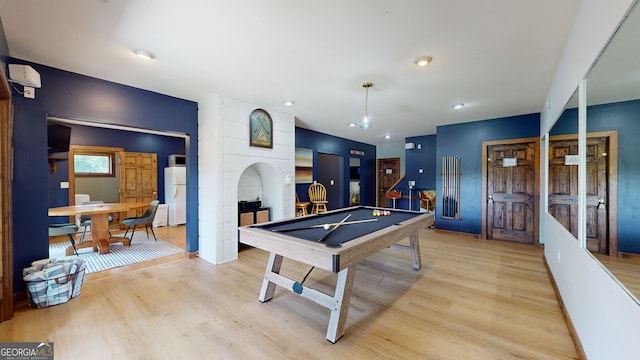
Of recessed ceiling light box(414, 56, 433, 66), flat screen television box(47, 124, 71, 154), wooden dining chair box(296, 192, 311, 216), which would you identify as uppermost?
recessed ceiling light box(414, 56, 433, 66)

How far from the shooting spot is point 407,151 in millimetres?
7383

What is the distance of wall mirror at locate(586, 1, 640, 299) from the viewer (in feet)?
3.56

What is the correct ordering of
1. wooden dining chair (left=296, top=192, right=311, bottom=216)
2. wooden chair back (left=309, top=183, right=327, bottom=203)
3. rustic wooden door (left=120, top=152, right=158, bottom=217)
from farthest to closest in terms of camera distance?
wooden chair back (left=309, top=183, right=327, bottom=203), rustic wooden door (left=120, top=152, right=158, bottom=217), wooden dining chair (left=296, top=192, right=311, bottom=216)

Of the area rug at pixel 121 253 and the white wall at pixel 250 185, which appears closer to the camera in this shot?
the area rug at pixel 121 253

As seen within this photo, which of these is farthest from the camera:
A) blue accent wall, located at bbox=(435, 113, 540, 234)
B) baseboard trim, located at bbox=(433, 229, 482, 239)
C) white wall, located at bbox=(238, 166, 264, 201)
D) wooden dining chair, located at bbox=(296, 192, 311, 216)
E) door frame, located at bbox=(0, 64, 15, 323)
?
wooden dining chair, located at bbox=(296, 192, 311, 216)

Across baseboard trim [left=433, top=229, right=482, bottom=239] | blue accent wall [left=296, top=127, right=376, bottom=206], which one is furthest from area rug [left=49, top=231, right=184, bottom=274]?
baseboard trim [left=433, top=229, right=482, bottom=239]

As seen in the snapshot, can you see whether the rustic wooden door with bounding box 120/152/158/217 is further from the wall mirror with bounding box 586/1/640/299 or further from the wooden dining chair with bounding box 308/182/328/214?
the wall mirror with bounding box 586/1/640/299

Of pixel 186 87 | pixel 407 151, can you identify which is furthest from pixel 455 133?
pixel 186 87

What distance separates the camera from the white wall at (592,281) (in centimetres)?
116

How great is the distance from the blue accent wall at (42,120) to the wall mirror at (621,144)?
4.60 m

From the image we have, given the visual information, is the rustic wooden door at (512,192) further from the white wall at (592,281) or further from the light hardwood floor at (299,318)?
the white wall at (592,281)

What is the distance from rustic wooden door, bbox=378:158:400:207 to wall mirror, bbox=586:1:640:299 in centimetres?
760

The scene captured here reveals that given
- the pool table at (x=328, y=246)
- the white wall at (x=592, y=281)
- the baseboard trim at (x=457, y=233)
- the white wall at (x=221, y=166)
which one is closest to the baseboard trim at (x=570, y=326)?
the white wall at (x=592, y=281)

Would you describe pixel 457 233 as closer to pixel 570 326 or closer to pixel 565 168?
pixel 565 168
